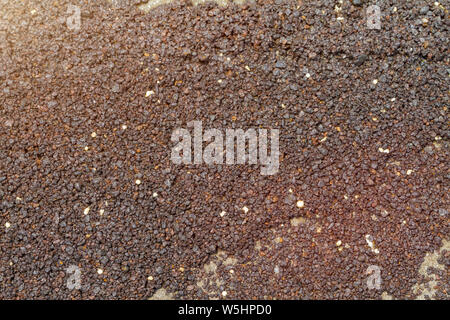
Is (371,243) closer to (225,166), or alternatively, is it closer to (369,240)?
(369,240)

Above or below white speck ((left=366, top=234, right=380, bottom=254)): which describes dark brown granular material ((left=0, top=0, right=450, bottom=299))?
above

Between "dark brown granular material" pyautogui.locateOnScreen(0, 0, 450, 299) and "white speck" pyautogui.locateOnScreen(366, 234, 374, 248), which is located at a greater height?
"dark brown granular material" pyautogui.locateOnScreen(0, 0, 450, 299)

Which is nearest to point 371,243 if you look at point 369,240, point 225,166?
point 369,240

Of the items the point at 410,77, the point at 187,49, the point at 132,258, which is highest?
the point at 187,49

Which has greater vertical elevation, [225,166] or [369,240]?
[225,166]

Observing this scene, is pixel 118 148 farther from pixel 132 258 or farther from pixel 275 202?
pixel 275 202

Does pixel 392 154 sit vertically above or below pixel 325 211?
above

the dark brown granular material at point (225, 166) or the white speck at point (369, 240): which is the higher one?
the dark brown granular material at point (225, 166)

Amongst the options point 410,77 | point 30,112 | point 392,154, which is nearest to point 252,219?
point 392,154
